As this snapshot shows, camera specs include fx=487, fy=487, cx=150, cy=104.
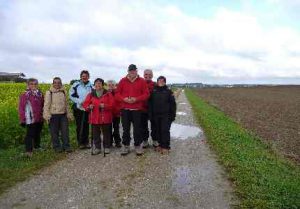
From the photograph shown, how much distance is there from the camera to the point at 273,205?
7.36 metres

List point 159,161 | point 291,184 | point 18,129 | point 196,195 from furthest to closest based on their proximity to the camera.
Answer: point 18,129, point 159,161, point 291,184, point 196,195

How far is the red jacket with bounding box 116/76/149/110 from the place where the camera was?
1153cm

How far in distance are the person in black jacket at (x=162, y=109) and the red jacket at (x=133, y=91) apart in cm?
42

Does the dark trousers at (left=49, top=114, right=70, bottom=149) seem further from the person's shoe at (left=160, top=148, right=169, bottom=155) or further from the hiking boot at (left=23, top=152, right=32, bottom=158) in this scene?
the person's shoe at (left=160, top=148, right=169, bottom=155)

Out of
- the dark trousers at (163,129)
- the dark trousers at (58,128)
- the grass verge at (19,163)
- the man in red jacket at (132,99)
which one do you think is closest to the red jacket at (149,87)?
the man in red jacket at (132,99)

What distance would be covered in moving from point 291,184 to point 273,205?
1486 millimetres

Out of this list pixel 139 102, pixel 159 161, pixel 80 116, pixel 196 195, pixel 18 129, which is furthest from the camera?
pixel 18 129

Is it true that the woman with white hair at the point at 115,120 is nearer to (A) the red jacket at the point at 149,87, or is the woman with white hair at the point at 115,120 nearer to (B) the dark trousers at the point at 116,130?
(B) the dark trousers at the point at 116,130

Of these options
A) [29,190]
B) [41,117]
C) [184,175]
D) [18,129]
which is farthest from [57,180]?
[18,129]

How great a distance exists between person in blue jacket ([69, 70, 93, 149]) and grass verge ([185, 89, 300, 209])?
11.3 feet

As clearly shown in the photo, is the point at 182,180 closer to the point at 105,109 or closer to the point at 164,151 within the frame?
the point at 164,151

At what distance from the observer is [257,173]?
31.7 feet

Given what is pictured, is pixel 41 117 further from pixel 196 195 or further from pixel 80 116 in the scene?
pixel 196 195

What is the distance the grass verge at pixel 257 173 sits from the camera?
301 inches
